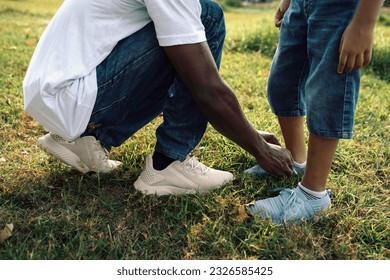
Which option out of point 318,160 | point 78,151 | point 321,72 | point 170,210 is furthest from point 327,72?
point 78,151

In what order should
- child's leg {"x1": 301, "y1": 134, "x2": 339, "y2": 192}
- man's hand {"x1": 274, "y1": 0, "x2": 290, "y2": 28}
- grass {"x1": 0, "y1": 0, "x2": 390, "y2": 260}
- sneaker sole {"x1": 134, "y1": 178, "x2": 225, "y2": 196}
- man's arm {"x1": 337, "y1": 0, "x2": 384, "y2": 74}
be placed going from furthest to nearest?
man's hand {"x1": 274, "y1": 0, "x2": 290, "y2": 28}
sneaker sole {"x1": 134, "y1": 178, "x2": 225, "y2": 196}
child's leg {"x1": 301, "y1": 134, "x2": 339, "y2": 192}
grass {"x1": 0, "y1": 0, "x2": 390, "y2": 260}
man's arm {"x1": 337, "y1": 0, "x2": 384, "y2": 74}

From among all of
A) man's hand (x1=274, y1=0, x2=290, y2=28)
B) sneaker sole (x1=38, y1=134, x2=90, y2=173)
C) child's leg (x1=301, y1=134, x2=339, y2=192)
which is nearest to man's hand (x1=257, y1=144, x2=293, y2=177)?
child's leg (x1=301, y1=134, x2=339, y2=192)

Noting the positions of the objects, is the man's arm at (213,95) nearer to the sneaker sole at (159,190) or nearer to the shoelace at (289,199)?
the shoelace at (289,199)

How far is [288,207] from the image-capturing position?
6.16ft

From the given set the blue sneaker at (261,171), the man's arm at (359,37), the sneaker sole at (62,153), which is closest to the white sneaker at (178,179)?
the blue sneaker at (261,171)

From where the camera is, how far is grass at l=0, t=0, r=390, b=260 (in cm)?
169

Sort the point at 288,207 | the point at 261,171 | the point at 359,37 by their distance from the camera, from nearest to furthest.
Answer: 1. the point at 359,37
2. the point at 288,207
3. the point at 261,171

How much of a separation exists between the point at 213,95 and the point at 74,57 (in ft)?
1.70

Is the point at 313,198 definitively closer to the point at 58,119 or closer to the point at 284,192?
the point at 284,192

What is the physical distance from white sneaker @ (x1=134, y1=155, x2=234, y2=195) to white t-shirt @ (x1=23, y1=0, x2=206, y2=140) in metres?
0.33

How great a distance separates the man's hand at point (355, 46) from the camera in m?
1.62

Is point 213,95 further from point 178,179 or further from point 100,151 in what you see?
point 100,151

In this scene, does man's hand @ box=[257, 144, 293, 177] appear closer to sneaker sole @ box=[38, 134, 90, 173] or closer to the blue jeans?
the blue jeans
